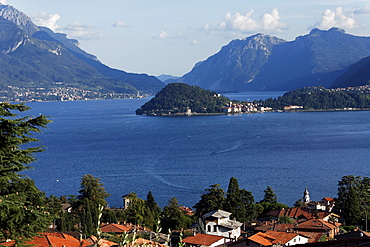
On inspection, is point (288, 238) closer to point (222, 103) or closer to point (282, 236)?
point (282, 236)

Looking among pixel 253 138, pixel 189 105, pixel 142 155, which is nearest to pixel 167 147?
pixel 142 155

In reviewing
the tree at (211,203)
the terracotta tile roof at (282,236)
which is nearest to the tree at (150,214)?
the tree at (211,203)

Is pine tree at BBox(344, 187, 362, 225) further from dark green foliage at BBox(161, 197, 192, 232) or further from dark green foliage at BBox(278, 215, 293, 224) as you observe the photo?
dark green foliage at BBox(161, 197, 192, 232)

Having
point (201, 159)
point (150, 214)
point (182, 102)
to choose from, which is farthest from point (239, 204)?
point (182, 102)

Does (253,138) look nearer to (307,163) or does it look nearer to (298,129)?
(298,129)

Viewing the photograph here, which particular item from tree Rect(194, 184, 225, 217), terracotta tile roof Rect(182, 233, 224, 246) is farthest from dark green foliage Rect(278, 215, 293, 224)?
terracotta tile roof Rect(182, 233, 224, 246)

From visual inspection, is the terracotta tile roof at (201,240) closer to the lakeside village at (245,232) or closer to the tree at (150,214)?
the lakeside village at (245,232)
